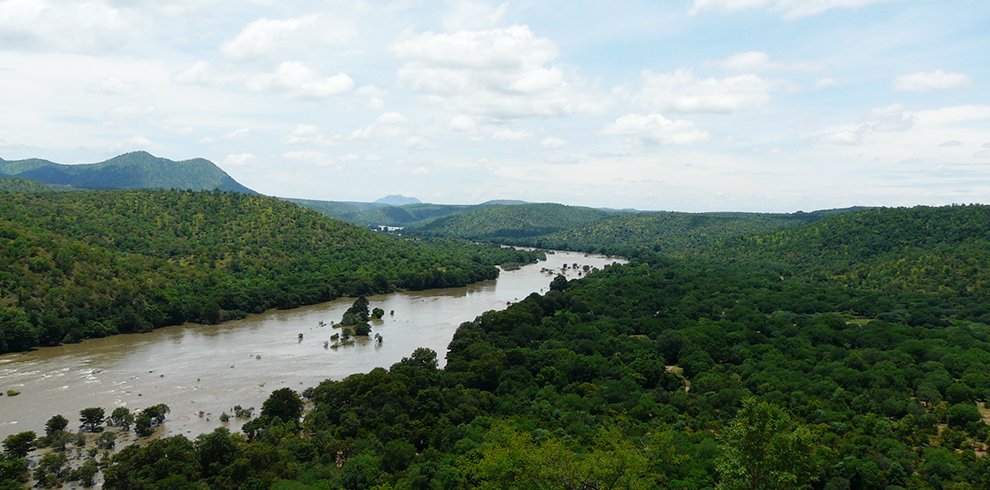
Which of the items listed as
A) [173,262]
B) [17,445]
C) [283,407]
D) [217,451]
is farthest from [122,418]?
[173,262]

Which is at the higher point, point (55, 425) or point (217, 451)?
point (217, 451)

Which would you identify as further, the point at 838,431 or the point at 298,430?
the point at 298,430

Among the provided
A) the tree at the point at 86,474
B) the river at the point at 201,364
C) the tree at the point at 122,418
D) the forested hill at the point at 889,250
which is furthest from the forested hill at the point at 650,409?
the tree at the point at 122,418

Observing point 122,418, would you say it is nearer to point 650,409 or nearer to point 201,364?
point 201,364

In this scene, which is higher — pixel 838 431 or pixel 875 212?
pixel 875 212

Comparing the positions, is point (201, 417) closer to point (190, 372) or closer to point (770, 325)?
point (190, 372)

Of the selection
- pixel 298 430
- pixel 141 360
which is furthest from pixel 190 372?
pixel 298 430
